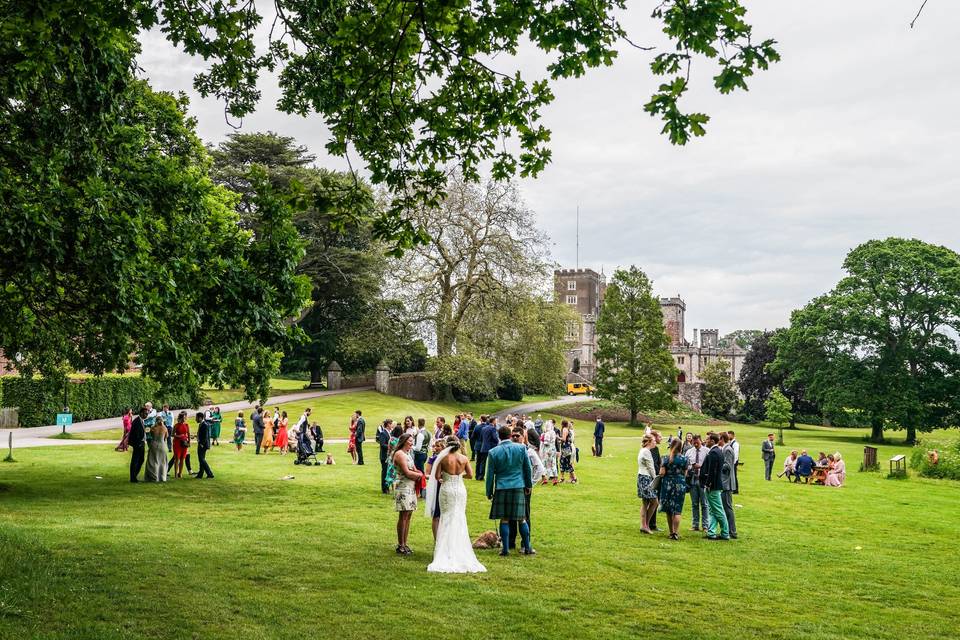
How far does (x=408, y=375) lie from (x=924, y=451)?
3786 centimetres

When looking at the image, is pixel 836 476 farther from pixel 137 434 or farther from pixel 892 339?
pixel 892 339

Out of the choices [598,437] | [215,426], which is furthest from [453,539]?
[598,437]

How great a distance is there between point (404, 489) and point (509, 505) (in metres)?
1.60

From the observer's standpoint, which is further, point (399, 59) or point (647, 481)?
point (647, 481)

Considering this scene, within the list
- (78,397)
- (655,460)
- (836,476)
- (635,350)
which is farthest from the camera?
(635,350)

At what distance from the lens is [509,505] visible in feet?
39.2

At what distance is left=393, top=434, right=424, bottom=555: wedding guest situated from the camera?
461 inches

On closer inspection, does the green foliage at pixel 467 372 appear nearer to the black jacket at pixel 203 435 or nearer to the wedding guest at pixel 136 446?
the black jacket at pixel 203 435

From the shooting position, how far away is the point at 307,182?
51094 mm

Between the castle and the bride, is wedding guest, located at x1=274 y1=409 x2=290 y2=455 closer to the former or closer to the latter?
the bride

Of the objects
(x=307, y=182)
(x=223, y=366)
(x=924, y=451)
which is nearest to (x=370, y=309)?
(x=307, y=182)

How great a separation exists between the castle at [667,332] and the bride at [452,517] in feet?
359

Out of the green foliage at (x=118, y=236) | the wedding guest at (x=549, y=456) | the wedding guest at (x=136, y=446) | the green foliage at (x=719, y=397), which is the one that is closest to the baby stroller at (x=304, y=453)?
the wedding guest at (x=136, y=446)

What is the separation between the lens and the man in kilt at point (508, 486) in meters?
12.0
